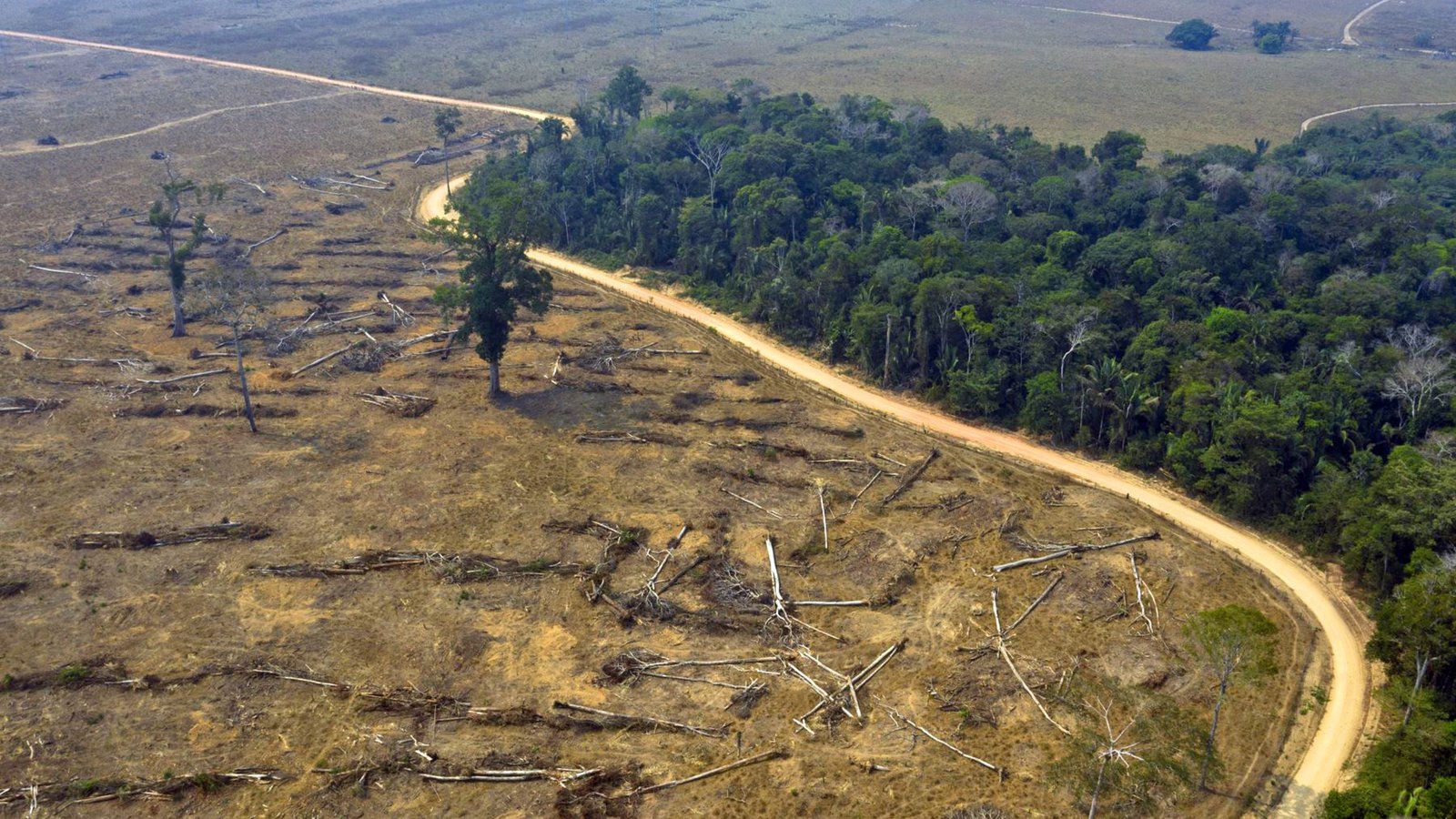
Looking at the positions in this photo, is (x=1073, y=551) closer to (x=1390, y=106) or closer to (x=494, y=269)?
(x=494, y=269)

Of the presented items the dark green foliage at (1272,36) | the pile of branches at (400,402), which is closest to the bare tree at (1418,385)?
the pile of branches at (400,402)

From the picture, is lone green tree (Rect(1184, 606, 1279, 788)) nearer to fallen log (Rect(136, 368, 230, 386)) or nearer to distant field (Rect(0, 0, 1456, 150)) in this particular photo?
fallen log (Rect(136, 368, 230, 386))

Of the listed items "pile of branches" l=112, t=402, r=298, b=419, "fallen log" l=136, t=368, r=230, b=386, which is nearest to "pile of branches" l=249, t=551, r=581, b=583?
"pile of branches" l=112, t=402, r=298, b=419

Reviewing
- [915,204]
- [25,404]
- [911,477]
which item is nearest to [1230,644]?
[911,477]

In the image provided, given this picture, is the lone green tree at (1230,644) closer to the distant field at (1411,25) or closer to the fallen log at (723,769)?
the fallen log at (723,769)

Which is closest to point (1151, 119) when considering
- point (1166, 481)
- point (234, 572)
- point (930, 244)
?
point (930, 244)
